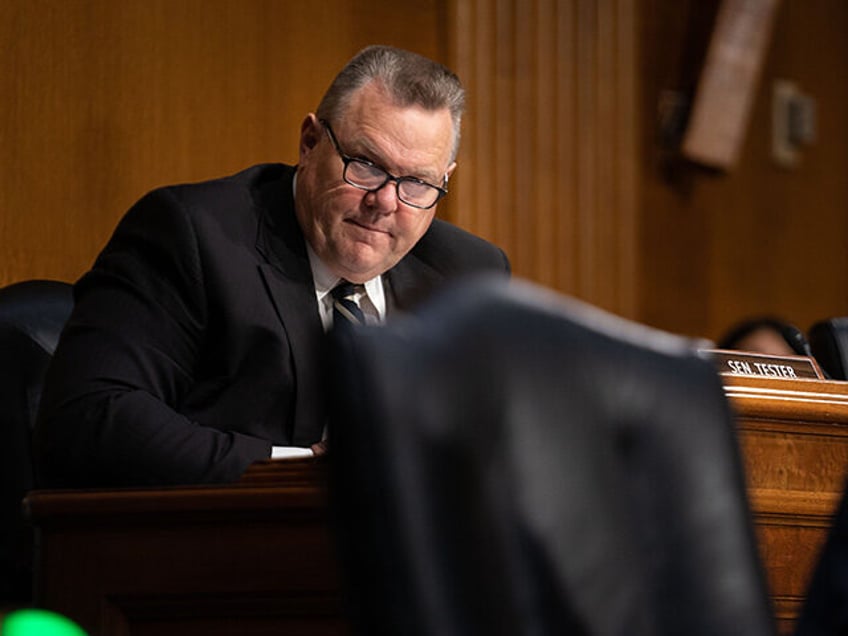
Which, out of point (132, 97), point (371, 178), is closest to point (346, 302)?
point (371, 178)

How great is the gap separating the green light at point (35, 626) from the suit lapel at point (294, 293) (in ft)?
4.52

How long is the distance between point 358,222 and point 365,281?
0.40ft

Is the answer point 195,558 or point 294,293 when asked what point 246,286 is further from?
point 195,558

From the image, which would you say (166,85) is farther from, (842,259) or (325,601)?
(842,259)

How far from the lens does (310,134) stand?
2854 mm

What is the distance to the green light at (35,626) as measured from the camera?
105 centimetres

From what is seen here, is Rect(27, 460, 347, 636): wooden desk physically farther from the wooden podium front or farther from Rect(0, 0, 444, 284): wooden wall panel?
Rect(0, 0, 444, 284): wooden wall panel

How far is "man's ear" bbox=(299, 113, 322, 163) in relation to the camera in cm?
283

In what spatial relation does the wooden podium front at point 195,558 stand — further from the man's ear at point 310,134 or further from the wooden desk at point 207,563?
the man's ear at point 310,134

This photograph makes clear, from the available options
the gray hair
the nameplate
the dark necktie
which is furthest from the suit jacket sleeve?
the nameplate

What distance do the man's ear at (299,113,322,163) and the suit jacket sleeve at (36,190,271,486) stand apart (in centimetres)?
31

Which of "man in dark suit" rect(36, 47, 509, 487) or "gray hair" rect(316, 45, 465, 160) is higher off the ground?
"gray hair" rect(316, 45, 465, 160)

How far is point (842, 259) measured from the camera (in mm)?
5754

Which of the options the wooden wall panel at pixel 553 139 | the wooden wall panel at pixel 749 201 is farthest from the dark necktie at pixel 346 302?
the wooden wall panel at pixel 749 201
